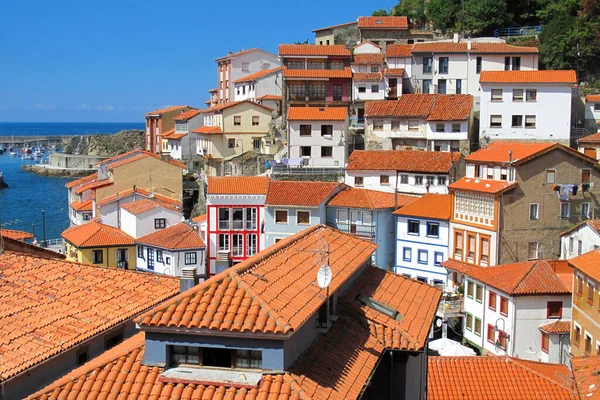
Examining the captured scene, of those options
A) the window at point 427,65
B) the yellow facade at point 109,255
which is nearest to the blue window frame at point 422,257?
the yellow facade at point 109,255

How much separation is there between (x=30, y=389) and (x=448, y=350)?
20.1m

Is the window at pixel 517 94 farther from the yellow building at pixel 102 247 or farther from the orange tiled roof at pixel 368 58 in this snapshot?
the yellow building at pixel 102 247

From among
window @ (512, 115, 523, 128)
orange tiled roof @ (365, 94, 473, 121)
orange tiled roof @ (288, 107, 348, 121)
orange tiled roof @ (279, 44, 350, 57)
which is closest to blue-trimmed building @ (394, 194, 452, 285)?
orange tiled roof @ (365, 94, 473, 121)

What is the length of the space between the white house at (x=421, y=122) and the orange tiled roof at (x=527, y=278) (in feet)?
61.6

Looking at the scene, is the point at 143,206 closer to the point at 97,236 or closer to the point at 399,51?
the point at 97,236

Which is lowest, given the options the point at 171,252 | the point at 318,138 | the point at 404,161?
the point at 171,252

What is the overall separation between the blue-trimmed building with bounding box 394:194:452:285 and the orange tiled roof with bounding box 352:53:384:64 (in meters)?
24.8

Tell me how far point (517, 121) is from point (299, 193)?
17.7m

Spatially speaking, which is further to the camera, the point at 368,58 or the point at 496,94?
the point at 368,58

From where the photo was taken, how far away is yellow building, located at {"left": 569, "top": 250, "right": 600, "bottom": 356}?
25.8 metres

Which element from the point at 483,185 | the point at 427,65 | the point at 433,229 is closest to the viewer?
the point at 483,185

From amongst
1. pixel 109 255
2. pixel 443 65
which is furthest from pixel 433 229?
pixel 443 65

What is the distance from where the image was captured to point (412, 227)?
41.6 m

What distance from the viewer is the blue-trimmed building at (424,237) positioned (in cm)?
4022
